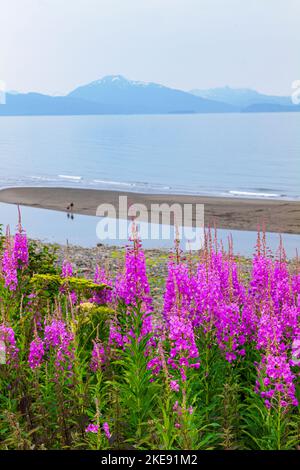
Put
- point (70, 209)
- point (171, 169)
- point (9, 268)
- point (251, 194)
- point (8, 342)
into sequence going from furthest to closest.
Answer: point (171, 169) < point (251, 194) < point (70, 209) < point (9, 268) < point (8, 342)

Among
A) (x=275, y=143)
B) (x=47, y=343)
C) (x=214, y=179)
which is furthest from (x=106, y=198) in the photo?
(x=275, y=143)

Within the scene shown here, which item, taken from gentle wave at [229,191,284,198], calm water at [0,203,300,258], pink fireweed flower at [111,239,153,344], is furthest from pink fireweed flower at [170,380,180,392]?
gentle wave at [229,191,284,198]

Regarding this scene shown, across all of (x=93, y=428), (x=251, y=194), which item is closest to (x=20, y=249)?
(x=93, y=428)

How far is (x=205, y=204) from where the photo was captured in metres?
52.9

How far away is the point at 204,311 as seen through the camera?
8836 millimetres

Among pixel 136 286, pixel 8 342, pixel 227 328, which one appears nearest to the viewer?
pixel 8 342

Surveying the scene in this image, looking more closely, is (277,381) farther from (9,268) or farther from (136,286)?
(9,268)

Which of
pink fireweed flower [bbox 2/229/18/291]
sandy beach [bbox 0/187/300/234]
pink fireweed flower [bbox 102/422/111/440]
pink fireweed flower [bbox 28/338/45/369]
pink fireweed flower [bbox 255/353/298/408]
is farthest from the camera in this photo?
sandy beach [bbox 0/187/300/234]

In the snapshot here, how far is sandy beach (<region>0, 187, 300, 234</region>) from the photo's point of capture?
4409cm

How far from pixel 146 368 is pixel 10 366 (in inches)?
66.2

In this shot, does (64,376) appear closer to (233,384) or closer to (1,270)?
(233,384)

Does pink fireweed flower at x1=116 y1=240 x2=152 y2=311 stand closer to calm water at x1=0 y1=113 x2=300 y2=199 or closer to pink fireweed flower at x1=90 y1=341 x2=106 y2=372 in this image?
pink fireweed flower at x1=90 y1=341 x2=106 y2=372

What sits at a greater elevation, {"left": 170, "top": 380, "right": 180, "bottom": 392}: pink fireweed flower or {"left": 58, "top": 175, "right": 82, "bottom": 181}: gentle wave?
{"left": 58, "top": 175, "right": 82, "bottom": 181}: gentle wave

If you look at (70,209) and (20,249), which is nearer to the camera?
(20,249)
